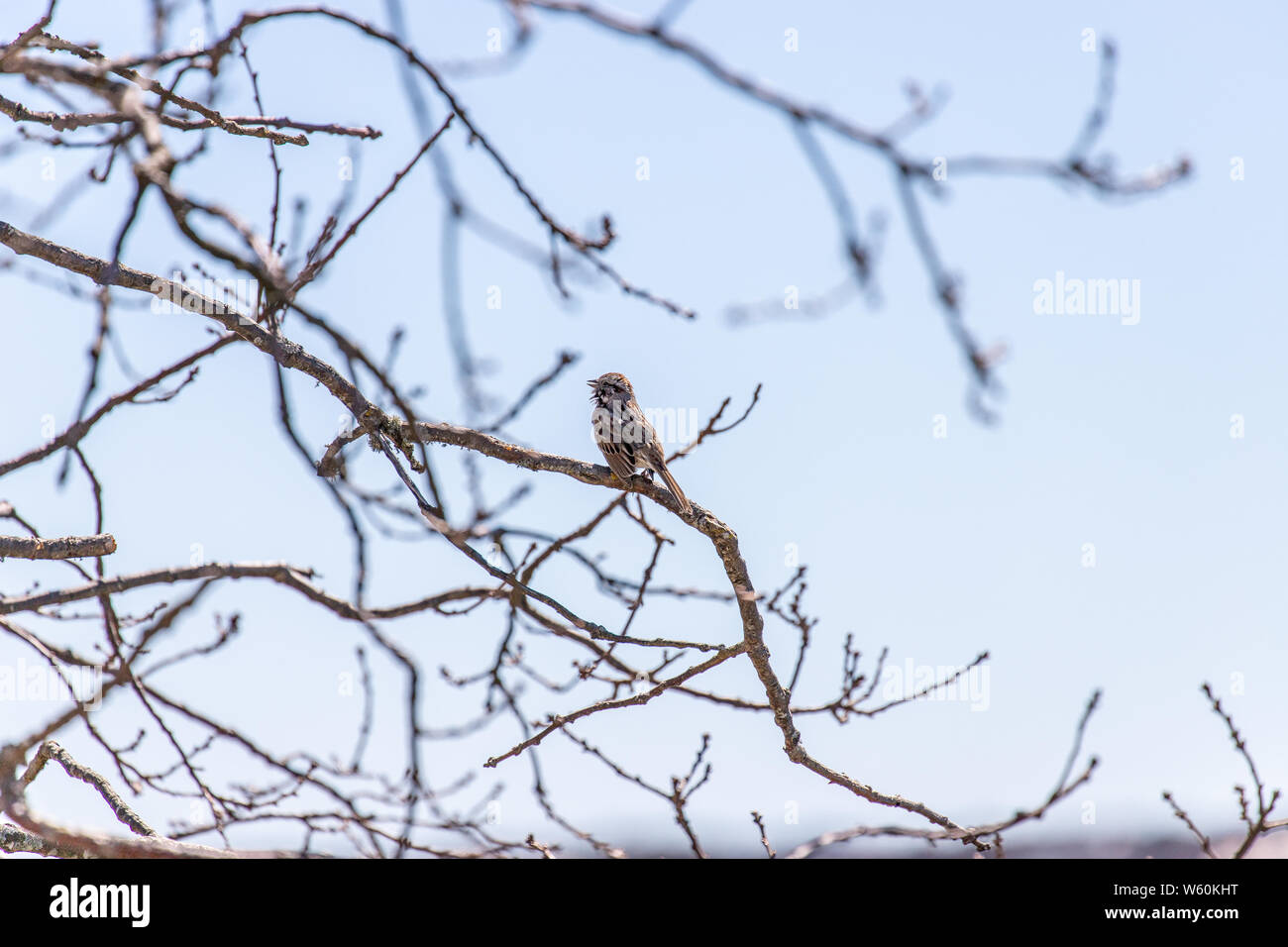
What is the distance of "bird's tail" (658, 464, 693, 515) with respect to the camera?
4701mm

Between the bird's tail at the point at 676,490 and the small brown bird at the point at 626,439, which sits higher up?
the small brown bird at the point at 626,439

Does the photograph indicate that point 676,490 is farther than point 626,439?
No

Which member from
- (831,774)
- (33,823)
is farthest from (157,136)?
(831,774)

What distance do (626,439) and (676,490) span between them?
0.93 meters

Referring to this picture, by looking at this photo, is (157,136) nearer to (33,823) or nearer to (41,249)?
(33,823)

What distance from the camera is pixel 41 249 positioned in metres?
3.97

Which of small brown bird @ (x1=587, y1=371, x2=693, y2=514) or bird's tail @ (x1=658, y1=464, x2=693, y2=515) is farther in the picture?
small brown bird @ (x1=587, y1=371, x2=693, y2=514)

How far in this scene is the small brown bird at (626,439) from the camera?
205 inches

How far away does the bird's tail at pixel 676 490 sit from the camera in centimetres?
470

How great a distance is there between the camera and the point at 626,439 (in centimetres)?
590

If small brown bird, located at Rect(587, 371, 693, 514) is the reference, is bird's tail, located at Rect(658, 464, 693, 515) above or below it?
below

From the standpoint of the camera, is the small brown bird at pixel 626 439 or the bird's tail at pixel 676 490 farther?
the small brown bird at pixel 626 439

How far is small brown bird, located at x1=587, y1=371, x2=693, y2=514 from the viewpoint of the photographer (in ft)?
17.1
